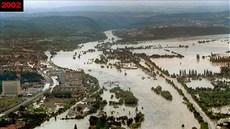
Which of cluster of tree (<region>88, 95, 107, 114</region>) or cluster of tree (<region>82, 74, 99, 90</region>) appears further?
cluster of tree (<region>82, 74, 99, 90</region>)

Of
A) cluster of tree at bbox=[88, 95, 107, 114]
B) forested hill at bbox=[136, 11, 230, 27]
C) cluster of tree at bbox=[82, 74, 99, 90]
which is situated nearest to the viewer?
cluster of tree at bbox=[88, 95, 107, 114]

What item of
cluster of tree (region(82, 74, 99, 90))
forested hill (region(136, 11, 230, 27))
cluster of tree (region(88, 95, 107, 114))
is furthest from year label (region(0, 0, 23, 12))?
forested hill (region(136, 11, 230, 27))

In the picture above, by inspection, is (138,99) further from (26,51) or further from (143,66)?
(26,51)

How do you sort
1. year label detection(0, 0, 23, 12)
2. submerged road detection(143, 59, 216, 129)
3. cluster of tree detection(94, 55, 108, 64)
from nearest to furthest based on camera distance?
1. year label detection(0, 0, 23, 12)
2. submerged road detection(143, 59, 216, 129)
3. cluster of tree detection(94, 55, 108, 64)

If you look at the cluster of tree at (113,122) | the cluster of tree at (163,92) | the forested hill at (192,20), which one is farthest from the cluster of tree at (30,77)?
the forested hill at (192,20)

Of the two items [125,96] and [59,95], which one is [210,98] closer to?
[125,96]

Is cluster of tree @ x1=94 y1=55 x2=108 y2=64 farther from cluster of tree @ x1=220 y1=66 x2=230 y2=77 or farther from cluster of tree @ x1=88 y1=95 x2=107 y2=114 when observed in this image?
cluster of tree @ x1=88 y1=95 x2=107 y2=114

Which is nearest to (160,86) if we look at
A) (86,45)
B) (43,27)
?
(86,45)

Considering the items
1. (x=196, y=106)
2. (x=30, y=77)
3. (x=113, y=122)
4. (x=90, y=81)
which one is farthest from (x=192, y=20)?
(x=113, y=122)
